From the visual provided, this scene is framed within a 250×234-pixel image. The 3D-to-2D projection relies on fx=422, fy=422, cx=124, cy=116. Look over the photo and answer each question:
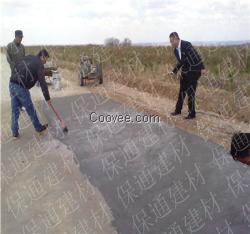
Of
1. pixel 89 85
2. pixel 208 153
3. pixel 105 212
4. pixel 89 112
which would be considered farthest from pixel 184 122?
pixel 89 85

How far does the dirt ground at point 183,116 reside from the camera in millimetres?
7652

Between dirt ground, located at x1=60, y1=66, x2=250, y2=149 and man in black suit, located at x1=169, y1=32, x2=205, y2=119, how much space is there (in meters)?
0.40

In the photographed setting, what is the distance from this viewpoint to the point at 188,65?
8570 millimetres

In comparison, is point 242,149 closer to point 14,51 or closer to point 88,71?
point 14,51

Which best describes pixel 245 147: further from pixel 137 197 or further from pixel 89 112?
pixel 89 112

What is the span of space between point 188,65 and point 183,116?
1.14 m

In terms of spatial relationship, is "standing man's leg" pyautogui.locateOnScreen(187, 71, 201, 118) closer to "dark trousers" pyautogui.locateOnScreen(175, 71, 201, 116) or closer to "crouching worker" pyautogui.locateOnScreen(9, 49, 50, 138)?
"dark trousers" pyautogui.locateOnScreen(175, 71, 201, 116)

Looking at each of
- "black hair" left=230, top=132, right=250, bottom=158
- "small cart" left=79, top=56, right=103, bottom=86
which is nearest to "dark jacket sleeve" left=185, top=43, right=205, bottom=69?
"black hair" left=230, top=132, right=250, bottom=158

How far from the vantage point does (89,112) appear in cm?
1024

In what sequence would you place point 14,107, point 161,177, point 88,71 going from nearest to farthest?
1. point 161,177
2. point 14,107
3. point 88,71

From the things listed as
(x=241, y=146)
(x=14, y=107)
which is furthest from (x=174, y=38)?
(x=241, y=146)

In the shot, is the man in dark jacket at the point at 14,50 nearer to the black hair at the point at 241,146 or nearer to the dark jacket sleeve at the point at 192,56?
the dark jacket sleeve at the point at 192,56

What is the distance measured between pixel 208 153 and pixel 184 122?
2016 millimetres

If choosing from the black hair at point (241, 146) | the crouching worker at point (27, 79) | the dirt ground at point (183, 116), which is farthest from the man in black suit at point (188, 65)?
the black hair at point (241, 146)
